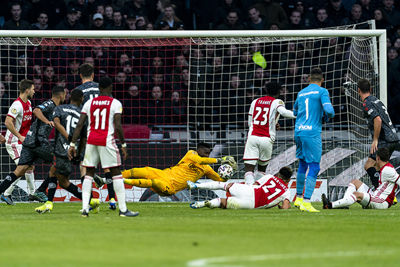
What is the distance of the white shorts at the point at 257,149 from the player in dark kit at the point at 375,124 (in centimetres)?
185

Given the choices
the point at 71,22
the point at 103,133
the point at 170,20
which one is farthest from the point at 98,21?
the point at 103,133

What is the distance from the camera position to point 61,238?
26.1 ft

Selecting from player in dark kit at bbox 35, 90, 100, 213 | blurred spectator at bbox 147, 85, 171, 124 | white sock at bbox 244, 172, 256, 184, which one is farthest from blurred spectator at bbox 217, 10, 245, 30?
player in dark kit at bbox 35, 90, 100, 213

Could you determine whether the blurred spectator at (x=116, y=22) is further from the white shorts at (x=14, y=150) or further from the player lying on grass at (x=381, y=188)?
the player lying on grass at (x=381, y=188)

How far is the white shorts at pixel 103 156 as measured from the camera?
10.7 m

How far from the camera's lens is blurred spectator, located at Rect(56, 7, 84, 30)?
19.5m

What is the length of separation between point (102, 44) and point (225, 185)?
18.1 feet

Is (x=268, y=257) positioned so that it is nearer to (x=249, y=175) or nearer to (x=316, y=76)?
(x=316, y=76)

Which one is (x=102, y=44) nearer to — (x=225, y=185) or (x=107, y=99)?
(x=225, y=185)

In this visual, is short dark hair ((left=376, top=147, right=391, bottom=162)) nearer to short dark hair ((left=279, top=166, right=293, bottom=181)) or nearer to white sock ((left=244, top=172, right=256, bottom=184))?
short dark hair ((left=279, top=166, right=293, bottom=181))

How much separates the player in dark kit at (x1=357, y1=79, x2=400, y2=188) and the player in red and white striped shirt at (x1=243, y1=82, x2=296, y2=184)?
1.49 m

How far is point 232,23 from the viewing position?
19.8m

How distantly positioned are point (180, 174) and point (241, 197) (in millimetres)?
2249

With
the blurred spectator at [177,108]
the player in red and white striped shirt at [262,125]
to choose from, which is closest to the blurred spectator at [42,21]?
the blurred spectator at [177,108]
